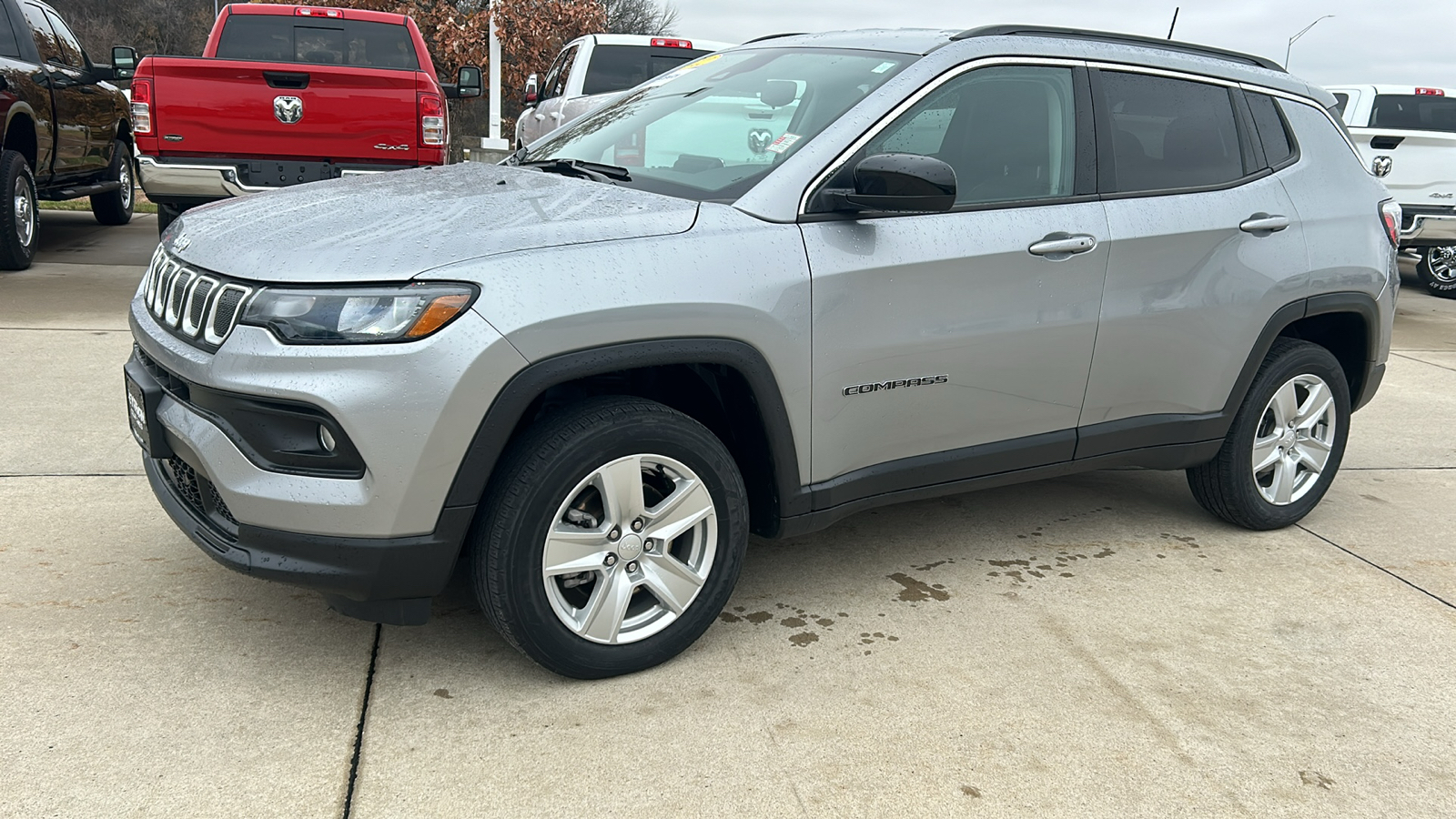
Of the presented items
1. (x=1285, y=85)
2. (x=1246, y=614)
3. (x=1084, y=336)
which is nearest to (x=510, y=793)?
(x=1084, y=336)

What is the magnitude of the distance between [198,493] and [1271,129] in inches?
148

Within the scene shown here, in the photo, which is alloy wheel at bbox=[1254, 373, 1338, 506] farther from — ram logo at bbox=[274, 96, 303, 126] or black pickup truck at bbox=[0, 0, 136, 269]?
black pickup truck at bbox=[0, 0, 136, 269]

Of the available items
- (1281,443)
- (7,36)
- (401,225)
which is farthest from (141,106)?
(1281,443)

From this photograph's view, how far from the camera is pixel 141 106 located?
7.40m

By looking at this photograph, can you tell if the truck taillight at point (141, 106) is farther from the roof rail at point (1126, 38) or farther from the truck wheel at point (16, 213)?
the roof rail at point (1126, 38)

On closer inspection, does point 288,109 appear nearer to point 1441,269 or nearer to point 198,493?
point 198,493

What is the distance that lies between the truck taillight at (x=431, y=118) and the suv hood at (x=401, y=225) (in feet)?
15.2

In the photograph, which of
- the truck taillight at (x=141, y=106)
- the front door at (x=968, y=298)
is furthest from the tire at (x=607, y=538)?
the truck taillight at (x=141, y=106)

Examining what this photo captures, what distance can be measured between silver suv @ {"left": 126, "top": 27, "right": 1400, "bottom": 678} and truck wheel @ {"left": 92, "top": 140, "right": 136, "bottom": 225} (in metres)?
8.75

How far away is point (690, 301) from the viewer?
2.87 m

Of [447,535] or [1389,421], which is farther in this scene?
[1389,421]

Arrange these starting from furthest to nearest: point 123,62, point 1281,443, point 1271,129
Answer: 1. point 123,62
2. point 1281,443
3. point 1271,129

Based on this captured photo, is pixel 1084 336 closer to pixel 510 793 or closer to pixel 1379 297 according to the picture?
pixel 1379 297

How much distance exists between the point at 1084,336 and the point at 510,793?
2.21 meters
